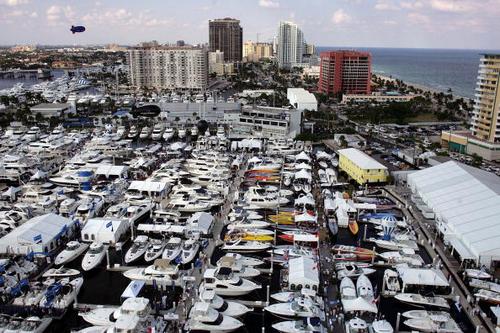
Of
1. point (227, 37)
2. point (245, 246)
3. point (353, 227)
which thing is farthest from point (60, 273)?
point (227, 37)

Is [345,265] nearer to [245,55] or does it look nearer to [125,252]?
[125,252]

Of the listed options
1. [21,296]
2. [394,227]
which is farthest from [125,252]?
[394,227]

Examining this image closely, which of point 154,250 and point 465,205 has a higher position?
point 465,205

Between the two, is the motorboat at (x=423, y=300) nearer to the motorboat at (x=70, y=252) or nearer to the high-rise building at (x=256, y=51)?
the motorboat at (x=70, y=252)

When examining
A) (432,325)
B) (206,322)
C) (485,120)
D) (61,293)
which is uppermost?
(485,120)

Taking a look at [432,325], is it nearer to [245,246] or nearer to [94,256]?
[245,246]

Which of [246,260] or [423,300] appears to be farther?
[246,260]
